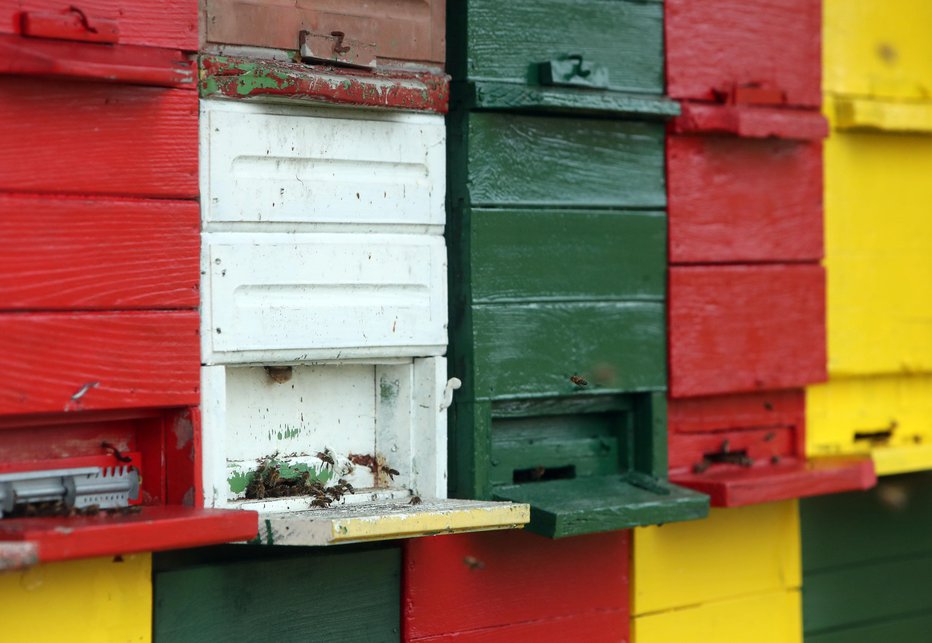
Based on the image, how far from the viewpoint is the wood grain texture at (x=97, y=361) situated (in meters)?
2.79

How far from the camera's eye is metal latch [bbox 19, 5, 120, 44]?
2756 millimetres

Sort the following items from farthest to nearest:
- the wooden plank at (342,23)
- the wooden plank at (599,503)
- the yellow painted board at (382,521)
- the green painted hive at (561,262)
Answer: the green painted hive at (561,262) < the wooden plank at (599,503) < the wooden plank at (342,23) < the yellow painted board at (382,521)

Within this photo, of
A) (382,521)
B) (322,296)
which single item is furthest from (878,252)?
(382,521)

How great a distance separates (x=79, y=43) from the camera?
2834 millimetres

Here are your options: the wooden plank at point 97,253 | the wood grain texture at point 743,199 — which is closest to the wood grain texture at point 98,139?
the wooden plank at point 97,253

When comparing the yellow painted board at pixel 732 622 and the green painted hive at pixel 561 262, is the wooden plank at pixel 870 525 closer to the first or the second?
the yellow painted board at pixel 732 622

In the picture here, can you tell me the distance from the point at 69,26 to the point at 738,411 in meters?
2.32

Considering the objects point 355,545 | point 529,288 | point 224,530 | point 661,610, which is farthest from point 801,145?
point 224,530

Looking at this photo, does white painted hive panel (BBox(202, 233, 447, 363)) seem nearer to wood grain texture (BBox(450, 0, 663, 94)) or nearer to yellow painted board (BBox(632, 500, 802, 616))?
wood grain texture (BBox(450, 0, 663, 94))

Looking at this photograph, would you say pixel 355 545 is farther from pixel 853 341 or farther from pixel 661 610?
pixel 853 341

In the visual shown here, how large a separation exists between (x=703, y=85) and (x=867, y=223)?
81 centimetres

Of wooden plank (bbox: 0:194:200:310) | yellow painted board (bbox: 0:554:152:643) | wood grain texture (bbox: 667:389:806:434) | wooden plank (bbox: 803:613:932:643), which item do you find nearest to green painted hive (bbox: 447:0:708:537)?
wood grain texture (bbox: 667:389:806:434)

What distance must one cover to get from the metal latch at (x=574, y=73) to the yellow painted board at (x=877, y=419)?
1300 millimetres

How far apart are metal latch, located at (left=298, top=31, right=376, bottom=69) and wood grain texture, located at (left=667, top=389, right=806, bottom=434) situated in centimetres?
143
